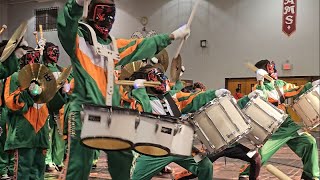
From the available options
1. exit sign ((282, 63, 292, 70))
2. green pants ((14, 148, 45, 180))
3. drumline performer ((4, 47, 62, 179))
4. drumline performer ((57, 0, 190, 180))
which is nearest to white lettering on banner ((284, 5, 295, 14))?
exit sign ((282, 63, 292, 70))

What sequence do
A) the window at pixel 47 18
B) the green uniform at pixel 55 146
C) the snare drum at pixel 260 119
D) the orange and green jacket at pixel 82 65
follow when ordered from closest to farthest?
the orange and green jacket at pixel 82 65
the snare drum at pixel 260 119
the green uniform at pixel 55 146
the window at pixel 47 18

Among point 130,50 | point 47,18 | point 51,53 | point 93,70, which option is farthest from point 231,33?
point 93,70

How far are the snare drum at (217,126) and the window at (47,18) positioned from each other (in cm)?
1703

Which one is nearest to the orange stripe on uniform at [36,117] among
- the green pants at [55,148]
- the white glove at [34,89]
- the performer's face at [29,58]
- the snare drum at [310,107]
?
the white glove at [34,89]

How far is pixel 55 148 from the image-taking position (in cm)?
752

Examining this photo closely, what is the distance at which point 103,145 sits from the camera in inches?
110

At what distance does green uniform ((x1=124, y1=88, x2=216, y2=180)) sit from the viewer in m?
4.26

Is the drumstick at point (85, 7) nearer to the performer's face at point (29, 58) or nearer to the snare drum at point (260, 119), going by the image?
the performer's face at point (29, 58)

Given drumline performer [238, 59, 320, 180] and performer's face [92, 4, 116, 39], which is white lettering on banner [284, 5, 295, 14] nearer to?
drumline performer [238, 59, 320, 180]

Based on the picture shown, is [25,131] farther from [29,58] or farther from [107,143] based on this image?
[107,143]

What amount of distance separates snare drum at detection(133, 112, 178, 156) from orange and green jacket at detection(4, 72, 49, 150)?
2.09m

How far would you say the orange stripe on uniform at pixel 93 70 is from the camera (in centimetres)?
303

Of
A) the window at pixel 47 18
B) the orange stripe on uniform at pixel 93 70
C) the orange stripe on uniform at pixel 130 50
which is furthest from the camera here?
the window at pixel 47 18

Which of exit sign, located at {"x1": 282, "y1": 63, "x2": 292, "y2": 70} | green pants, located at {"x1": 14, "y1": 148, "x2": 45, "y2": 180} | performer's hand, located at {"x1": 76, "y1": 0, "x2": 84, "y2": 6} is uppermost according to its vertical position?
performer's hand, located at {"x1": 76, "y1": 0, "x2": 84, "y2": 6}
